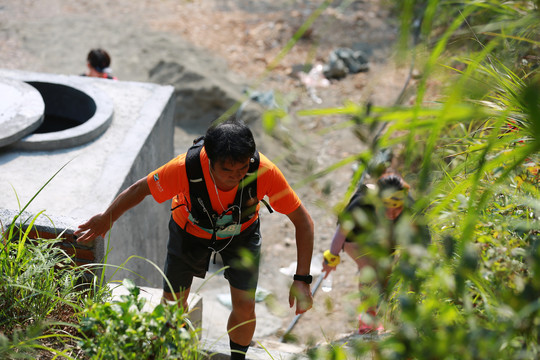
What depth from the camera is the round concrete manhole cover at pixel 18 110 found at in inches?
143

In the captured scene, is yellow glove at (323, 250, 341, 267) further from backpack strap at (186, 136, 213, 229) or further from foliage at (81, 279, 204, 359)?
foliage at (81, 279, 204, 359)

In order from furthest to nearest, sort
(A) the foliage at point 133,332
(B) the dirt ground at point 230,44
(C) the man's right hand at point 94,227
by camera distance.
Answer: (B) the dirt ground at point 230,44 → (C) the man's right hand at point 94,227 → (A) the foliage at point 133,332

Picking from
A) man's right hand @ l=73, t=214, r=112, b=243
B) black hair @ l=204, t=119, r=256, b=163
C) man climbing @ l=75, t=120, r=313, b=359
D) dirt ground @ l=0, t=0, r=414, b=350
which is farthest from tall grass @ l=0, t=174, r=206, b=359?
dirt ground @ l=0, t=0, r=414, b=350

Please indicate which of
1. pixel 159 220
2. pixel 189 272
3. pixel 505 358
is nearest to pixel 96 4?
pixel 159 220

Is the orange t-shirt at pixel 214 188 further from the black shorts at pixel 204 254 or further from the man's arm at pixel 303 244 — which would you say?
the black shorts at pixel 204 254

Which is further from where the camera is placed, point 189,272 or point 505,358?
point 189,272

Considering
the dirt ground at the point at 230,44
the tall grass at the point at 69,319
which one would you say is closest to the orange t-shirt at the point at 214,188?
the tall grass at the point at 69,319

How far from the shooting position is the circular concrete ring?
373 cm

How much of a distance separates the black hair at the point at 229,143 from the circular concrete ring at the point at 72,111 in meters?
1.75

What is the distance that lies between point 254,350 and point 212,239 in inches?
28.5

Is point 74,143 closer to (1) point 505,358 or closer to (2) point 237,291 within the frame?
(2) point 237,291

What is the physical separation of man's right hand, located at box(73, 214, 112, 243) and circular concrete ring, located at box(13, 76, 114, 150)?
4.02 feet

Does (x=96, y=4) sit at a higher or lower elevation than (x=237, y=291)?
lower

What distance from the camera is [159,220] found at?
4.56 metres
